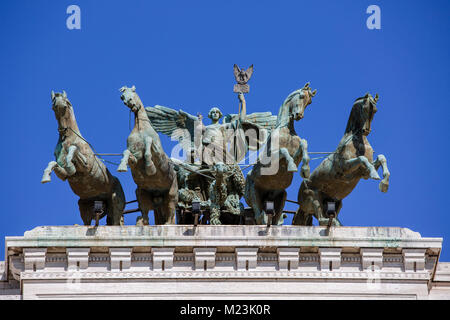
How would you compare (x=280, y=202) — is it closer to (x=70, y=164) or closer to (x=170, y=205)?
(x=170, y=205)

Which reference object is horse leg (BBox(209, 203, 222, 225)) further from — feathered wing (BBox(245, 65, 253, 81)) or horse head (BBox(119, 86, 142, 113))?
feathered wing (BBox(245, 65, 253, 81))

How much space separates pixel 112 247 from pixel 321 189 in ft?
18.6

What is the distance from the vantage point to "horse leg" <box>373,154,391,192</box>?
4241cm

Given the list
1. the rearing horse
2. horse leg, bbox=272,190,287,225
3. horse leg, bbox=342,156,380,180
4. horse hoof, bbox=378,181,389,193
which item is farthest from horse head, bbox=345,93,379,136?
horse leg, bbox=272,190,287,225

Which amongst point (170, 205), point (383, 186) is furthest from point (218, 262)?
point (383, 186)

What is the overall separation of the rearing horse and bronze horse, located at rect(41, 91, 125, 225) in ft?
10.5

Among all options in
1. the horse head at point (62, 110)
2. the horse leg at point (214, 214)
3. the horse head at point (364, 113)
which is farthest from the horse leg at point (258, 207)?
the horse head at point (62, 110)

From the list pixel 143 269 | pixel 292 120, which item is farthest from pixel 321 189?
pixel 143 269

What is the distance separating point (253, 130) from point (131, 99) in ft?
17.1

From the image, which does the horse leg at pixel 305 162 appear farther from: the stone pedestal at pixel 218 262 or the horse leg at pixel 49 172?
the horse leg at pixel 49 172

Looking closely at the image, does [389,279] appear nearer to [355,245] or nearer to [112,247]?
[355,245]

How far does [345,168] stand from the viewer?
43.4 metres

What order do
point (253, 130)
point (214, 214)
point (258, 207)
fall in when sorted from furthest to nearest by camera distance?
point (253, 130), point (214, 214), point (258, 207)

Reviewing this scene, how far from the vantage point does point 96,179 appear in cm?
4381
